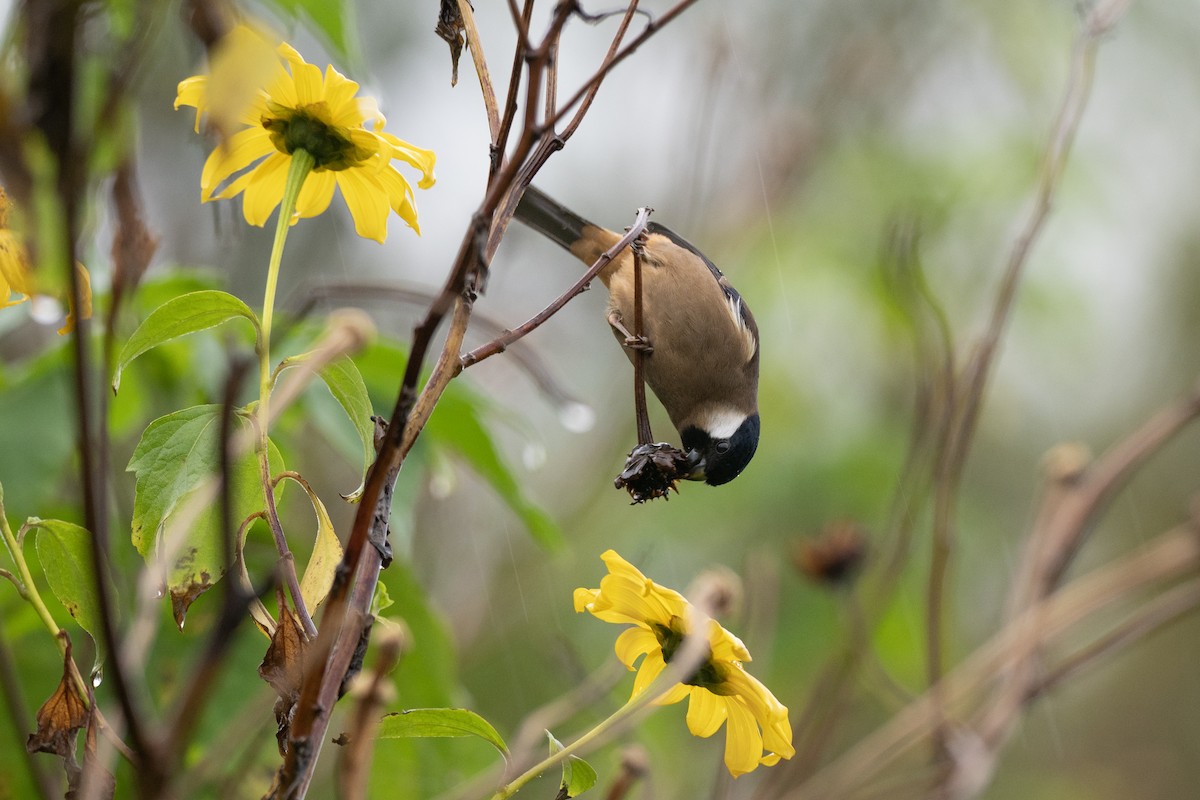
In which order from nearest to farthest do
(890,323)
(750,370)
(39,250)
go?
(39,250) → (750,370) → (890,323)

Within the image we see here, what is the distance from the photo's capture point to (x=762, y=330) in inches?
181

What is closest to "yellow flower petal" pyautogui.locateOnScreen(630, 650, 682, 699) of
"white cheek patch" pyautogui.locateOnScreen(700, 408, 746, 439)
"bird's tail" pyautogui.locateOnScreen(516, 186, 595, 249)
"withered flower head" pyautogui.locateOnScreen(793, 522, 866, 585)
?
"withered flower head" pyautogui.locateOnScreen(793, 522, 866, 585)

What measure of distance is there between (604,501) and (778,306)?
103cm

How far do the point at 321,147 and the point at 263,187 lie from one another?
0.14 m

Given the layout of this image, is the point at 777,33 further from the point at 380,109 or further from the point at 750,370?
the point at 380,109

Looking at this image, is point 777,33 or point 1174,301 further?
point 1174,301


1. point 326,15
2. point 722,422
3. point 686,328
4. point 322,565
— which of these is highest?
point 686,328

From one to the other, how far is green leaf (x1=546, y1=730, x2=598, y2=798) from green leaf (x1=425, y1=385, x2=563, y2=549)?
104 centimetres

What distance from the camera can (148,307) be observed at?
6.55ft

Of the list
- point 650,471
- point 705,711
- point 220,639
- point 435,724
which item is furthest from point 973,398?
point 220,639

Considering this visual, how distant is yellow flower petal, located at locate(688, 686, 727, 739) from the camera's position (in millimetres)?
1137

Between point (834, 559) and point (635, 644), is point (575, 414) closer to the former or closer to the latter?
point (635, 644)

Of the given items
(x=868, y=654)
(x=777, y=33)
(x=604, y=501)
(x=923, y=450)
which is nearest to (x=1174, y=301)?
(x=777, y=33)

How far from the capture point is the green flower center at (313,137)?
3.65 feet
